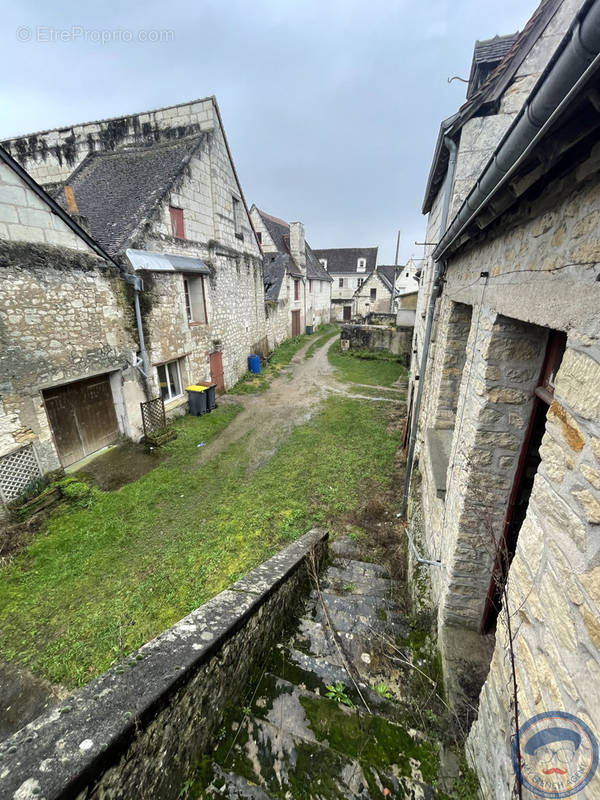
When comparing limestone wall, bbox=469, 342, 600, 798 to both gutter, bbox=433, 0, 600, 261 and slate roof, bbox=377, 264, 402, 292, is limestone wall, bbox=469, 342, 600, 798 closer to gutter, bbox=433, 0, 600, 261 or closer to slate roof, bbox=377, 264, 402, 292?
gutter, bbox=433, 0, 600, 261

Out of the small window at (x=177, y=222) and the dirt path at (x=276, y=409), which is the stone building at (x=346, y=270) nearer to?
the dirt path at (x=276, y=409)

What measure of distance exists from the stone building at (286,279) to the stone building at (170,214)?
21.5 ft

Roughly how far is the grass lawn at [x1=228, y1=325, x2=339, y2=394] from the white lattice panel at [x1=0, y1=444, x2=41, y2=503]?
748 cm

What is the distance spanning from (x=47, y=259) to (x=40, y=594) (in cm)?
581

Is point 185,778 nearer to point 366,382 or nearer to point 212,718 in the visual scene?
point 212,718

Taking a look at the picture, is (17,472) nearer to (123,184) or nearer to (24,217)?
(24,217)

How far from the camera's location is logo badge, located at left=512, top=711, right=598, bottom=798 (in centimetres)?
104

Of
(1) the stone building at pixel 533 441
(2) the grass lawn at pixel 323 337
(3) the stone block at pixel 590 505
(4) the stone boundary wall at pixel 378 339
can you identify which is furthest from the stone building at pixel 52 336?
(4) the stone boundary wall at pixel 378 339

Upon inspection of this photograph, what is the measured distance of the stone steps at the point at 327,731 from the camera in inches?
75.7

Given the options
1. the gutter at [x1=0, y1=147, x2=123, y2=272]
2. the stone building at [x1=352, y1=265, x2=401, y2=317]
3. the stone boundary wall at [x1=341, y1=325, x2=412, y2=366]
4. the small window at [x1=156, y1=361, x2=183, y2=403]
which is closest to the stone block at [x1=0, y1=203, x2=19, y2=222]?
the gutter at [x1=0, y1=147, x2=123, y2=272]

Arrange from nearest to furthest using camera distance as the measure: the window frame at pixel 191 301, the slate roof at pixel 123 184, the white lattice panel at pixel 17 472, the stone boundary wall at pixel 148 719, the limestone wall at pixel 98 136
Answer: the stone boundary wall at pixel 148 719 < the white lattice panel at pixel 17 472 < the slate roof at pixel 123 184 < the window frame at pixel 191 301 < the limestone wall at pixel 98 136

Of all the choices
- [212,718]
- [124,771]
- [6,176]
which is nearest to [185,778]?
[212,718]

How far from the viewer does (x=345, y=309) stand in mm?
36500

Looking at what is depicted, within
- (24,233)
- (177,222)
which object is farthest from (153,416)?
(177,222)
